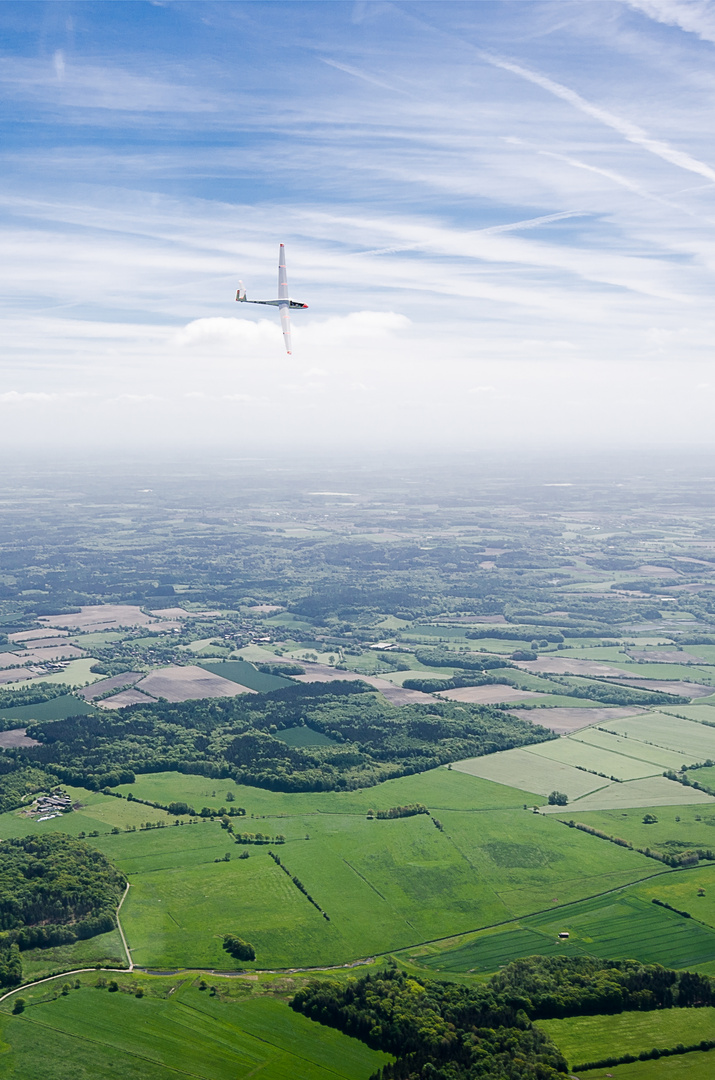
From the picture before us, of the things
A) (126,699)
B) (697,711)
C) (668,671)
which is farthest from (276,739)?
(668,671)

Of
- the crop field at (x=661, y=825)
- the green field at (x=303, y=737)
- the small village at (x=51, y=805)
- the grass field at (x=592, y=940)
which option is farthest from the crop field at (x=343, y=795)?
the grass field at (x=592, y=940)

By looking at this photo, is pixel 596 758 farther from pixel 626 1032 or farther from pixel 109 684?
pixel 109 684

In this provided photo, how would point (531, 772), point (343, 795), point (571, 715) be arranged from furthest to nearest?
point (571, 715), point (531, 772), point (343, 795)

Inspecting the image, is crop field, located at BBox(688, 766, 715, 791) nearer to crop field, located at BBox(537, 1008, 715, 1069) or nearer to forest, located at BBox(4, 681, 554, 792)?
forest, located at BBox(4, 681, 554, 792)

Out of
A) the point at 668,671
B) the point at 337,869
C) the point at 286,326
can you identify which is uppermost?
the point at 286,326

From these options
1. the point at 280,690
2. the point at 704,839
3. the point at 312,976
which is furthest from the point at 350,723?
the point at 312,976

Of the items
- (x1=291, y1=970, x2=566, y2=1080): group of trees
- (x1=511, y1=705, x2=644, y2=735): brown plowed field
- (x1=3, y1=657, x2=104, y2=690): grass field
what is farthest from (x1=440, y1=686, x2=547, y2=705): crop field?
(x1=291, y1=970, x2=566, y2=1080): group of trees
